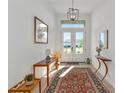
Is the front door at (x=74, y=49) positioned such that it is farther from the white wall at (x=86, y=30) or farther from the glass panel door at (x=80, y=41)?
the white wall at (x=86, y=30)

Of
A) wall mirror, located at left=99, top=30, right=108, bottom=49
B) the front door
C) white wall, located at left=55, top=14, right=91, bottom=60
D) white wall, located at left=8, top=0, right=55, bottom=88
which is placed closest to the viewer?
white wall, located at left=8, top=0, right=55, bottom=88

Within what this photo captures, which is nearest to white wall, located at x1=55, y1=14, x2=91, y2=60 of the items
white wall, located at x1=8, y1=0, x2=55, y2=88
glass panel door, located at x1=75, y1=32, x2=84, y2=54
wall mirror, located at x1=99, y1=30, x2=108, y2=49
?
glass panel door, located at x1=75, y1=32, x2=84, y2=54

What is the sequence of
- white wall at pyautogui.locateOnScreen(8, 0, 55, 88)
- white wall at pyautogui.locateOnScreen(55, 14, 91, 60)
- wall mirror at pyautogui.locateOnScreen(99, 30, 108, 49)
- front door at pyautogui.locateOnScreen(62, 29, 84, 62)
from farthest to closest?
front door at pyautogui.locateOnScreen(62, 29, 84, 62)
white wall at pyautogui.locateOnScreen(55, 14, 91, 60)
wall mirror at pyautogui.locateOnScreen(99, 30, 108, 49)
white wall at pyautogui.locateOnScreen(8, 0, 55, 88)

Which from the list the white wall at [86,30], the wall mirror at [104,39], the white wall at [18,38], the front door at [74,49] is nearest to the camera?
the white wall at [18,38]

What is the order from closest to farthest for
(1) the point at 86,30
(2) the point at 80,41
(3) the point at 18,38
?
(3) the point at 18,38 < (1) the point at 86,30 < (2) the point at 80,41

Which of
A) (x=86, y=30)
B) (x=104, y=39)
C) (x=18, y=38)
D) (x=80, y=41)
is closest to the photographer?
(x=18, y=38)

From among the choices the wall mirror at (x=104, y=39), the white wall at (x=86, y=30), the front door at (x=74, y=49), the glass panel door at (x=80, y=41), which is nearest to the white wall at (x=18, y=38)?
the wall mirror at (x=104, y=39)

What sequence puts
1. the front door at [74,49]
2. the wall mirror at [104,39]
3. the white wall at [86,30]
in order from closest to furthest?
the wall mirror at [104,39], the white wall at [86,30], the front door at [74,49]

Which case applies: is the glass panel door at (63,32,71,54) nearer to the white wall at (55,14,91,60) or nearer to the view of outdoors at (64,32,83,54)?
the view of outdoors at (64,32,83,54)

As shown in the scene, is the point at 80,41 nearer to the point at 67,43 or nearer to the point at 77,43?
the point at 77,43

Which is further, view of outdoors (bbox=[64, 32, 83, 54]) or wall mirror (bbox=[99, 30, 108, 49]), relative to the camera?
view of outdoors (bbox=[64, 32, 83, 54])

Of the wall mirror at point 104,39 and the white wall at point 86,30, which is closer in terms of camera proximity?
the wall mirror at point 104,39

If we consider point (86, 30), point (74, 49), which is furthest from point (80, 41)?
point (86, 30)
